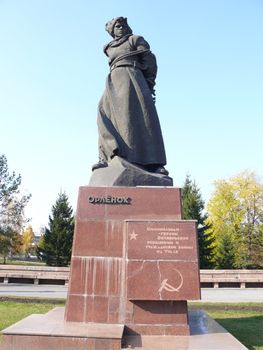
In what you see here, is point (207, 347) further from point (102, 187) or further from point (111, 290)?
point (102, 187)

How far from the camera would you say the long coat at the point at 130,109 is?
24.1 ft

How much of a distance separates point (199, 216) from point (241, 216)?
4703 millimetres

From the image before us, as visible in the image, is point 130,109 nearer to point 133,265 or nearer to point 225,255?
point 133,265

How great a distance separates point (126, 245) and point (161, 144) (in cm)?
236

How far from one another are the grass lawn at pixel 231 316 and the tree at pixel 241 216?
21.1m

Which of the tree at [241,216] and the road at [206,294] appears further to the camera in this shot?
the tree at [241,216]

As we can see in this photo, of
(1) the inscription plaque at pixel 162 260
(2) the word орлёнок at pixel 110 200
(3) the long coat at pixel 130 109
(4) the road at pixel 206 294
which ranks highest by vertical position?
(3) the long coat at pixel 130 109

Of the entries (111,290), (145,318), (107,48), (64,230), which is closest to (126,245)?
(111,290)

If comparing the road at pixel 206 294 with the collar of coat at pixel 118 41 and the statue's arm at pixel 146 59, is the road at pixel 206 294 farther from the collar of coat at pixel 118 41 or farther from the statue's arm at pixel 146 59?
the collar of coat at pixel 118 41

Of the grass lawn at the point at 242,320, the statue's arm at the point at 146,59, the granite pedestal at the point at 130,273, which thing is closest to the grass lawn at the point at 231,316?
the grass lawn at the point at 242,320

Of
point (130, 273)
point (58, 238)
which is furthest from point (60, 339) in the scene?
point (58, 238)

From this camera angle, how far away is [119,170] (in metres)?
6.93

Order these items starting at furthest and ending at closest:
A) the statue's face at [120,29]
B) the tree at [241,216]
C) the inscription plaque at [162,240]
A: the tree at [241,216]
the statue's face at [120,29]
the inscription plaque at [162,240]

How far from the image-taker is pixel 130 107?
7.56m
